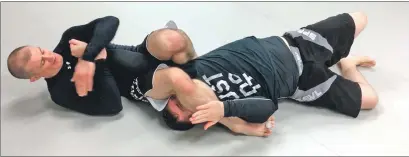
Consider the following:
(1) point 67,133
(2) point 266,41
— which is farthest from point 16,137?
(2) point 266,41

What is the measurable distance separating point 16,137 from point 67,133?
129 mm

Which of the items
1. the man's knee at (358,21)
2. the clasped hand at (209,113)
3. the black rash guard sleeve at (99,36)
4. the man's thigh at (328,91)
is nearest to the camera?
the clasped hand at (209,113)

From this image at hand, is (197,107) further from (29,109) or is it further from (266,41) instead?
A: (29,109)

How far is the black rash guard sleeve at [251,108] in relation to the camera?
1242mm

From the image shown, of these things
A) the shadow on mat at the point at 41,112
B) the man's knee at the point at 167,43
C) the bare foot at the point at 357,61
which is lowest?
the shadow on mat at the point at 41,112

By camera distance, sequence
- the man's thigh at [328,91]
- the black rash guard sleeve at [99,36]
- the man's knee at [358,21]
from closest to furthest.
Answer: the black rash guard sleeve at [99,36] → the man's thigh at [328,91] → the man's knee at [358,21]

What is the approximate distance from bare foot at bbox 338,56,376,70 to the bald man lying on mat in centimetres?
40

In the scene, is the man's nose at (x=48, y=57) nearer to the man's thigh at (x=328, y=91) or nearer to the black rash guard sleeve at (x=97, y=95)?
the black rash guard sleeve at (x=97, y=95)

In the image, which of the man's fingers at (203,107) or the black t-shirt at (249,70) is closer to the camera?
the man's fingers at (203,107)

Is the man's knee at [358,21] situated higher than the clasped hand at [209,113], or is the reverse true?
the man's knee at [358,21]

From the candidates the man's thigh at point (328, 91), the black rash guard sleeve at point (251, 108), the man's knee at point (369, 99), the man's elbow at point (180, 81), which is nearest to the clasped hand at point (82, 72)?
the man's elbow at point (180, 81)

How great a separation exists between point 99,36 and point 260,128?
1.63ft

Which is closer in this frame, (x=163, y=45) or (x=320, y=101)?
(x=163, y=45)

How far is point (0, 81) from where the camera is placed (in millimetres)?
1501
